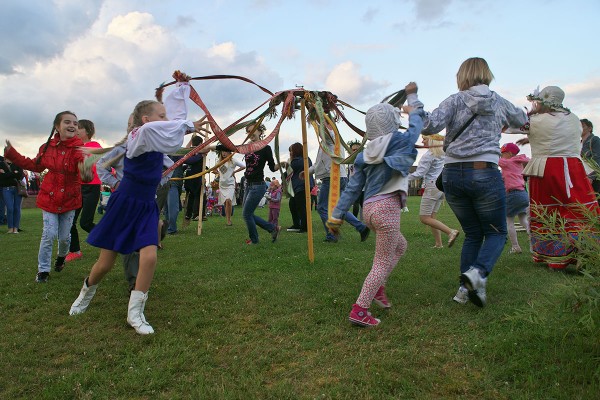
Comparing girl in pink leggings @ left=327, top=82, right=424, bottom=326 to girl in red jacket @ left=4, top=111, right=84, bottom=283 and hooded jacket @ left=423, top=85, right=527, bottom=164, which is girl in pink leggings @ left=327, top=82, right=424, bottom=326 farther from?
girl in red jacket @ left=4, top=111, right=84, bottom=283

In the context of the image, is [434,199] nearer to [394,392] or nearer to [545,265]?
[545,265]

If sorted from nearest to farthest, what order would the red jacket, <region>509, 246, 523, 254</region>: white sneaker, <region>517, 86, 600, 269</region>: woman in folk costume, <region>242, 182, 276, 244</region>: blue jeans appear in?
<region>517, 86, 600, 269</region>: woman in folk costume
the red jacket
<region>509, 246, 523, 254</region>: white sneaker
<region>242, 182, 276, 244</region>: blue jeans

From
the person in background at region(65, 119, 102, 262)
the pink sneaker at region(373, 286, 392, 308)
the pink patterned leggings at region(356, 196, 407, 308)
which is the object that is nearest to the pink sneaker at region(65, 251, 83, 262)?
the person in background at region(65, 119, 102, 262)

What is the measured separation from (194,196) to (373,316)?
921 cm

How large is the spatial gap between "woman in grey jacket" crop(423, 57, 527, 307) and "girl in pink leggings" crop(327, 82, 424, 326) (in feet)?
1.04

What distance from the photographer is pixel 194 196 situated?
1234 cm

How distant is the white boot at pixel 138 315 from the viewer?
11.8 feet

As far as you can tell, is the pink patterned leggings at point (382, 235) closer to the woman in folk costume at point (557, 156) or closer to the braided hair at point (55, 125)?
the woman in folk costume at point (557, 156)

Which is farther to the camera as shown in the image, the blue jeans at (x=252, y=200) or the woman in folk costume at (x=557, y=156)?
the blue jeans at (x=252, y=200)

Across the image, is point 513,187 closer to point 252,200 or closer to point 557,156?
point 557,156

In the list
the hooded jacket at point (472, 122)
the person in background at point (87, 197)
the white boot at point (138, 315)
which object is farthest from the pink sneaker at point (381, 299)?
the person in background at point (87, 197)

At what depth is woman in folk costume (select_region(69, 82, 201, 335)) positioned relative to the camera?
361 centimetres

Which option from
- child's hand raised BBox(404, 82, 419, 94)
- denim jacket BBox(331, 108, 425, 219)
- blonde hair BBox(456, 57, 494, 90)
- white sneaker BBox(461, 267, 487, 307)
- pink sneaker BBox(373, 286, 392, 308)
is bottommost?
pink sneaker BBox(373, 286, 392, 308)

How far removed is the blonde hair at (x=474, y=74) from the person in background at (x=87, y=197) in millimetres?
4557
